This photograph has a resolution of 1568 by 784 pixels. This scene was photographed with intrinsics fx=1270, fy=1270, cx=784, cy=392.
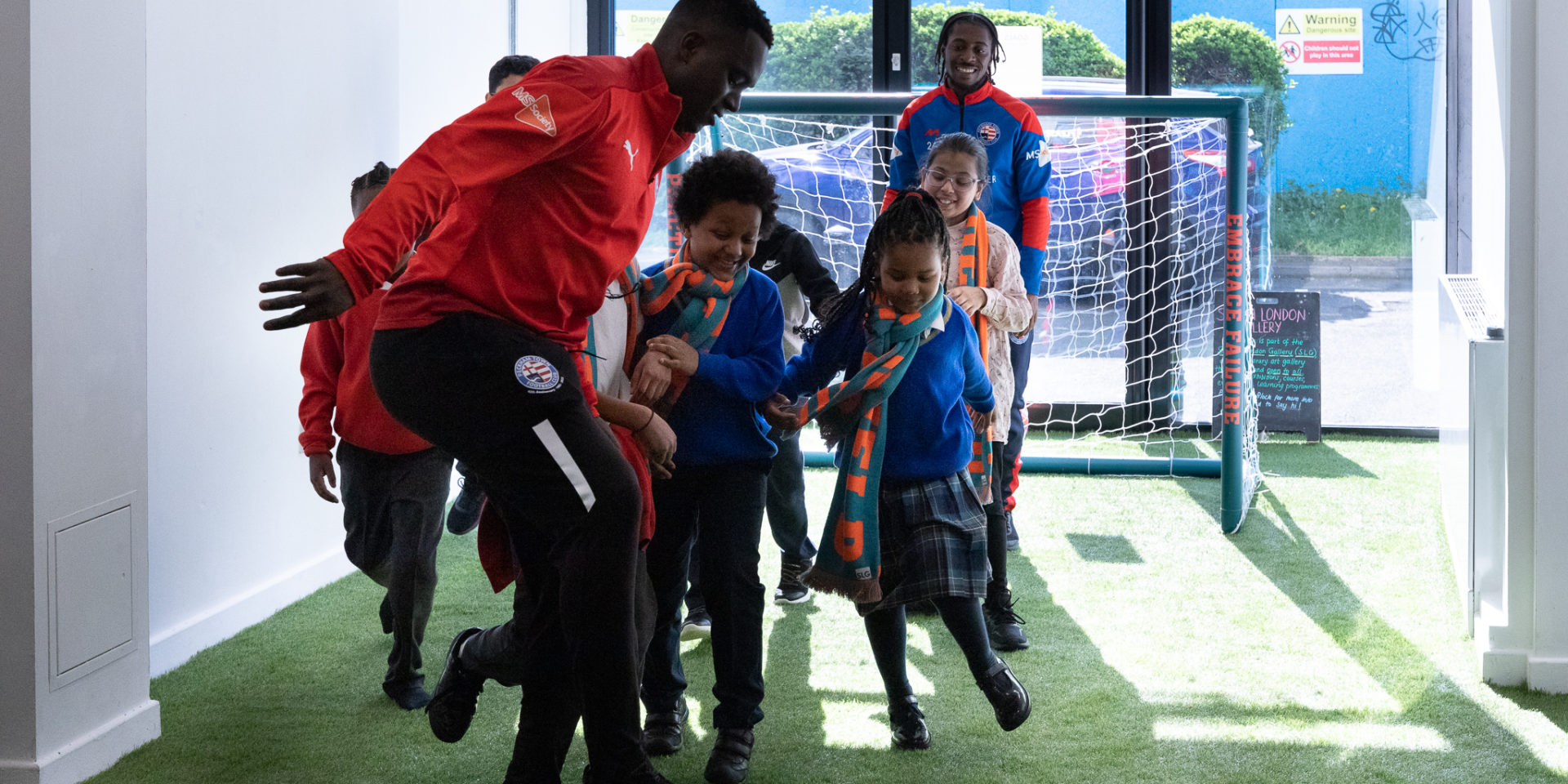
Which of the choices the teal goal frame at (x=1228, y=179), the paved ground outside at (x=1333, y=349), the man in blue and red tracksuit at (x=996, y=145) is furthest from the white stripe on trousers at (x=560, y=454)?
the paved ground outside at (x=1333, y=349)

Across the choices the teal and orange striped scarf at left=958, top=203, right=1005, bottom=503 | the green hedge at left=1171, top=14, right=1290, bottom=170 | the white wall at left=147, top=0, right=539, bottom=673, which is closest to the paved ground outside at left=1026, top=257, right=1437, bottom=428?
the green hedge at left=1171, top=14, right=1290, bottom=170

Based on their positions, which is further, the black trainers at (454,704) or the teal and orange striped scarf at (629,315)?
the teal and orange striped scarf at (629,315)

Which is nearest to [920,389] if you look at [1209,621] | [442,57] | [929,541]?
[929,541]

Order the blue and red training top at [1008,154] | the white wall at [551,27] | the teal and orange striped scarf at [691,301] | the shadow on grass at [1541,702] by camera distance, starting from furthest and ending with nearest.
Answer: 1. the white wall at [551,27]
2. the blue and red training top at [1008,154]
3. the shadow on grass at [1541,702]
4. the teal and orange striped scarf at [691,301]

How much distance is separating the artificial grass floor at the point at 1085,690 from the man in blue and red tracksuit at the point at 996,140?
0.66m

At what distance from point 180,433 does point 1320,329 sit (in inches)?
186

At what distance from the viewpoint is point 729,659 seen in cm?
218

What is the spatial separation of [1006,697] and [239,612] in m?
1.99

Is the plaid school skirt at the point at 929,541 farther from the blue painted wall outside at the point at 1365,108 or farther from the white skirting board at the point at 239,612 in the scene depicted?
the blue painted wall outside at the point at 1365,108

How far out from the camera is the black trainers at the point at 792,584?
341cm

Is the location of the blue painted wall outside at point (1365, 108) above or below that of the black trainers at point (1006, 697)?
above

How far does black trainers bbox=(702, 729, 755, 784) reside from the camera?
211 centimetres

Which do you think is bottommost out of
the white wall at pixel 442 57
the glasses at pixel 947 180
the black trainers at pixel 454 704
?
the black trainers at pixel 454 704

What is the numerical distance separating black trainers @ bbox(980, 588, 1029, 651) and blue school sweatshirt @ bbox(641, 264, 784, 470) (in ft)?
3.27
